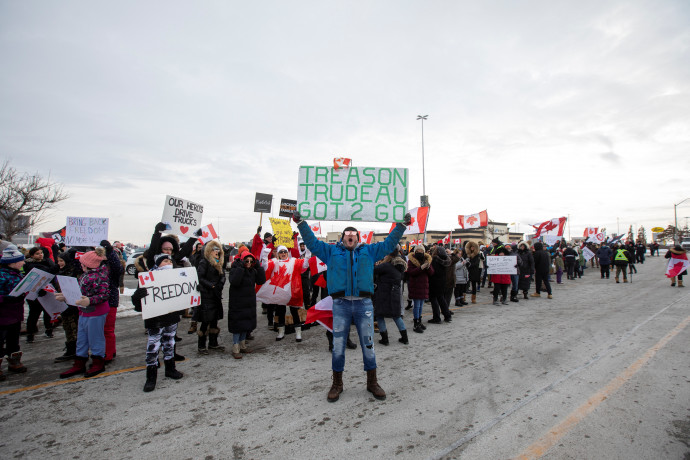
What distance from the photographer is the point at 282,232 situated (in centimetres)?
879

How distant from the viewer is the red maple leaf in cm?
665

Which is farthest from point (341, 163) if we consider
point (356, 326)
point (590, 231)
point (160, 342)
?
point (590, 231)

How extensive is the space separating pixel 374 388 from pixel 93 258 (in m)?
4.61

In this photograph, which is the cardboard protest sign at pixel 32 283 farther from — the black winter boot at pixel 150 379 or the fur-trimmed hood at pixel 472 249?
the fur-trimmed hood at pixel 472 249

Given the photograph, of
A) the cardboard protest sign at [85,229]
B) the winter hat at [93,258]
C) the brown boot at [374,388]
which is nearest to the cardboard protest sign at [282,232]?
the winter hat at [93,258]

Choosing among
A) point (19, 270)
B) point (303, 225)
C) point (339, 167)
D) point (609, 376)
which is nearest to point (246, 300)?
point (303, 225)

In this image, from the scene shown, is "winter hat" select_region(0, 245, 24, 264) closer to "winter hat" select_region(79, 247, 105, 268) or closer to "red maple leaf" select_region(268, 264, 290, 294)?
"winter hat" select_region(79, 247, 105, 268)

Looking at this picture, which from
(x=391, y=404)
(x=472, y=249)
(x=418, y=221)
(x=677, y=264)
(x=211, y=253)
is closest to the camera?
(x=391, y=404)

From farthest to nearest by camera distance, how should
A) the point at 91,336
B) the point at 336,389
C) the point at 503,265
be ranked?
the point at 503,265
the point at 91,336
the point at 336,389

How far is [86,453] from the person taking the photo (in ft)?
9.83

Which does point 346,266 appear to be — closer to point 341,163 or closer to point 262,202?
point 341,163

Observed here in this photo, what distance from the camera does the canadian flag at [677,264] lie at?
1265 cm

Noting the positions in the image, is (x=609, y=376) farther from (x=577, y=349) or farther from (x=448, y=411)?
(x=448, y=411)

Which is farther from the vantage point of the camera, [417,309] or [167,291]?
[417,309]
